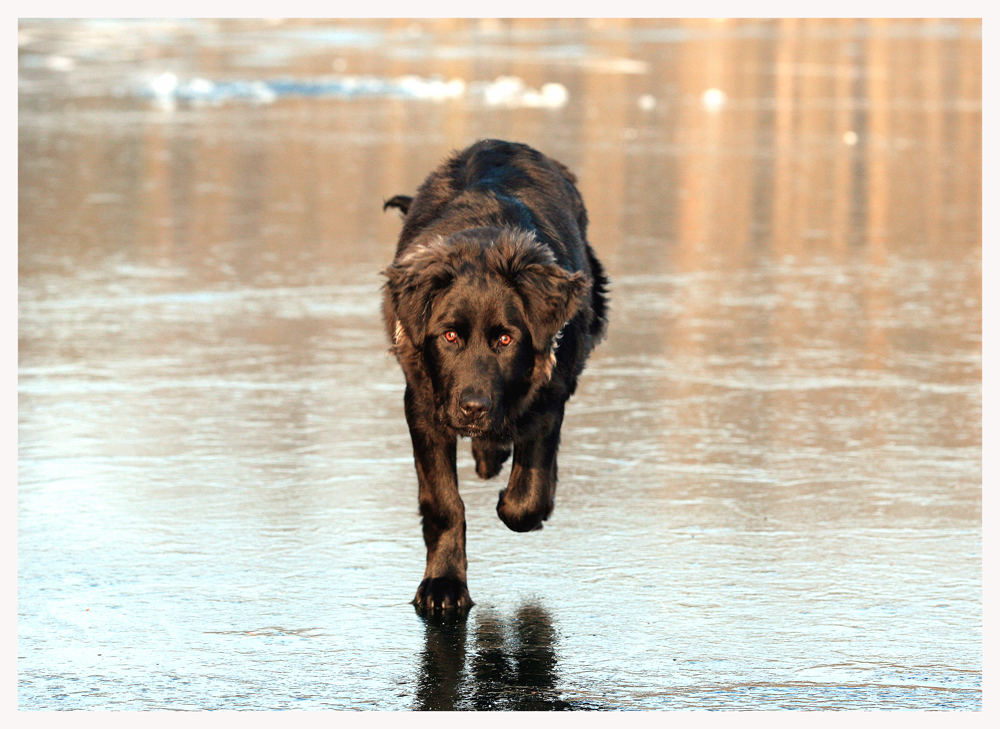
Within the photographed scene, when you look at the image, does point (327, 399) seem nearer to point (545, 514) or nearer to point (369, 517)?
point (369, 517)

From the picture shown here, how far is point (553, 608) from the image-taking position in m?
5.41

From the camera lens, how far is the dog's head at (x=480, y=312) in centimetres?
535

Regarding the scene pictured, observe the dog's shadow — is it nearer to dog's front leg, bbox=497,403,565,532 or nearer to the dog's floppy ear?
dog's front leg, bbox=497,403,565,532

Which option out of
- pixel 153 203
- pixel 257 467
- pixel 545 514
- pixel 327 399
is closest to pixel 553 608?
pixel 545 514

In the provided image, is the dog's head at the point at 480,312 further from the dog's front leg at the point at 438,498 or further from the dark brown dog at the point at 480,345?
the dog's front leg at the point at 438,498

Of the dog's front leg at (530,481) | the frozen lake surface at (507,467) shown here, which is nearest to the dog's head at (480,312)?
the dog's front leg at (530,481)

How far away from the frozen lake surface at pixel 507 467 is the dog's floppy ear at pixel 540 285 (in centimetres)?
92

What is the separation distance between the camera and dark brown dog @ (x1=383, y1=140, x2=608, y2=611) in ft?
17.6

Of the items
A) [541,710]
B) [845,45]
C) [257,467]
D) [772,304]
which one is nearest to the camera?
[541,710]

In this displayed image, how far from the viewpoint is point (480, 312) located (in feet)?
17.6

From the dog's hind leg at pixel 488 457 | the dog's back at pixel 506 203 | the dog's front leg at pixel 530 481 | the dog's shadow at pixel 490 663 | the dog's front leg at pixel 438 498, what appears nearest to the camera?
the dog's shadow at pixel 490 663

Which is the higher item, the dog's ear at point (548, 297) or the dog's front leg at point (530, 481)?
the dog's ear at point (548, 297)

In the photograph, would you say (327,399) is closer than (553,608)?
No

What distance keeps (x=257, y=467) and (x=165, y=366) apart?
7.10ft
